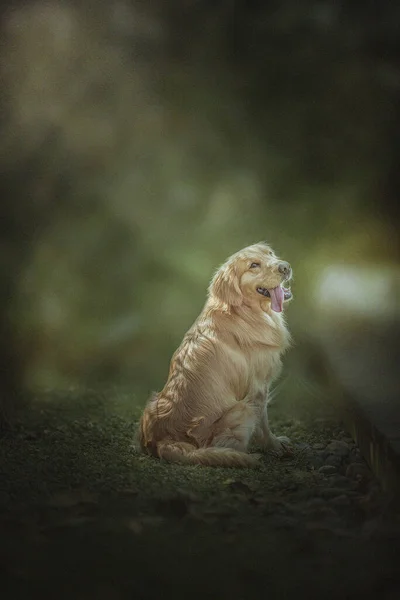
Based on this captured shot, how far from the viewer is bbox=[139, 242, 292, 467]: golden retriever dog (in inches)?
156

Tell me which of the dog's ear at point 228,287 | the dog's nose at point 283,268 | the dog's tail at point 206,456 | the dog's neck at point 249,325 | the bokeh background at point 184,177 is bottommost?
the dog's tail at point 206,456

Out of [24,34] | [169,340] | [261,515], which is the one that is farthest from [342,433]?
[24,34]

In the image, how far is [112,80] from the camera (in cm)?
539

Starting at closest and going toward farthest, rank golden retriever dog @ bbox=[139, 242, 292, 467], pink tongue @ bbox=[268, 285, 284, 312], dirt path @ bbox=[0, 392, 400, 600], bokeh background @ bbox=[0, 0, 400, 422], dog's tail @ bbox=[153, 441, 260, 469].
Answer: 1. dirt path @ bbox=[0, 392, 400, 600]
2. dog's tail @ bbox=[153, 441, 260, 469]
3. golden retriever dog @ bbox=[139, 242, 292, 467]
4. pink tongue @ bbox=[268, 285, 284, 312]
5. bokeh background @ bbox=[0, 0, 400, 422]

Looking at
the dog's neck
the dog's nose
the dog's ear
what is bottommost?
the dog's neck

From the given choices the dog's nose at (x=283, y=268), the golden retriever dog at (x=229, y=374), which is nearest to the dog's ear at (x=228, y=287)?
the golden retriever dog at (x=229, y=374)

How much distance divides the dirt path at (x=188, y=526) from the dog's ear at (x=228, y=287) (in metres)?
0.92

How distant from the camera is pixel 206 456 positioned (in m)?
3.87

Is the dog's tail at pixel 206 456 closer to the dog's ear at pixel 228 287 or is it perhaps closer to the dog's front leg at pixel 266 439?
the dog's front leg at pixel 266 439

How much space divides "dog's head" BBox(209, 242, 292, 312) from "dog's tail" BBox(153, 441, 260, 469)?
81 centimetres

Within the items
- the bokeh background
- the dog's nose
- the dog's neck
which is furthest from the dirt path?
the bokeh background

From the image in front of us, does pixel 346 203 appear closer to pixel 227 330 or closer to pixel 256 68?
pixel 256 68

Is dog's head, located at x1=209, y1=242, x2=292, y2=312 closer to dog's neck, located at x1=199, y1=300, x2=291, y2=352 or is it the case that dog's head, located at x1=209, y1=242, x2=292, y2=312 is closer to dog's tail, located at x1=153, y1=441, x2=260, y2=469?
dog's neck, located at x1=199, y1=300, x2=291, y2=352

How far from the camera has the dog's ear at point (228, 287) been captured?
4090mm
